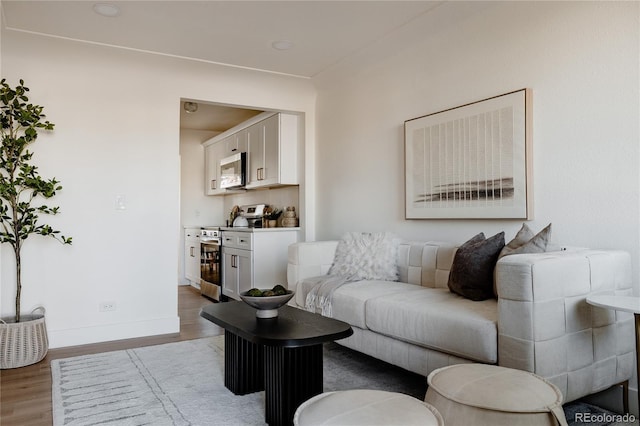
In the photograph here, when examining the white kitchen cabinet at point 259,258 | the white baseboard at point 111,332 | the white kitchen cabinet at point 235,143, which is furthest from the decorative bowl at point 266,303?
the white kitchen cabinet at point 235,143

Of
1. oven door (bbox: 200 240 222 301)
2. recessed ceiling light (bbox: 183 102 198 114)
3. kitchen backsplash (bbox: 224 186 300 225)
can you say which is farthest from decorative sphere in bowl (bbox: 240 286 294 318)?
recessed ceiling light (bbox: 183 102 198 114)

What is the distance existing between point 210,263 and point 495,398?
482 centimetres

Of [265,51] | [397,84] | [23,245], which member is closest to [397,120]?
[397,84]

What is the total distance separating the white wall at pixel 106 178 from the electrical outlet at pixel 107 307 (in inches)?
1.4

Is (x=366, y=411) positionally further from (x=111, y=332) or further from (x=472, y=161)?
(x=111, y=332)

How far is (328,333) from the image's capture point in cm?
204

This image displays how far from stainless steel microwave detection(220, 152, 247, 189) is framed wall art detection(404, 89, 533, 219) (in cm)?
277

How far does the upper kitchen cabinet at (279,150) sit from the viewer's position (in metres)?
4.98

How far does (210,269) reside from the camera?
5816mm

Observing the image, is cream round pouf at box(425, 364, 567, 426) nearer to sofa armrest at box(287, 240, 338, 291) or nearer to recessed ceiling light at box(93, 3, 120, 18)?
sofa armrest at box(287, 240, 338, 291)

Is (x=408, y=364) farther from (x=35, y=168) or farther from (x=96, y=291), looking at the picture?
(x=35, y=168)

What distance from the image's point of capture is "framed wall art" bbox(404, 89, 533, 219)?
9.27ft

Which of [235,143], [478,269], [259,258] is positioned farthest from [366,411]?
[235,143]

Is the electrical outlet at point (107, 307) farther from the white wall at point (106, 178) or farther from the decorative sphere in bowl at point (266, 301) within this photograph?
the decorative sphere in bowl at point (266, 301)
